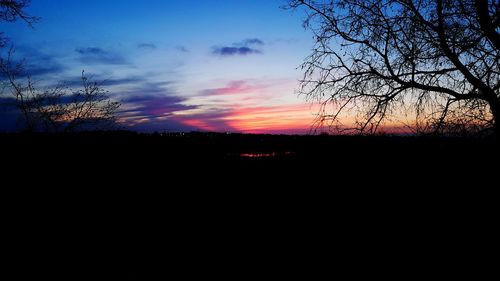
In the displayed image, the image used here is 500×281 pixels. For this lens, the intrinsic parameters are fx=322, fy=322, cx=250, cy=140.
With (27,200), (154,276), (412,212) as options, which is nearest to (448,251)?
(412,212)

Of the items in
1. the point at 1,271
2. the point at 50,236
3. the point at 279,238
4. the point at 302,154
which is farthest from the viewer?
the point at 302,154

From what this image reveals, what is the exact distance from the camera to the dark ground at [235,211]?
3440 mm

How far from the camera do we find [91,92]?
15625 millimetres

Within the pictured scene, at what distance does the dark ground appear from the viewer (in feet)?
11.3

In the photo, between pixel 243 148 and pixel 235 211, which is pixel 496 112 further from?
pixel 235 211

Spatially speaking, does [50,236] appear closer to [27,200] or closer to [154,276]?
[27,200]

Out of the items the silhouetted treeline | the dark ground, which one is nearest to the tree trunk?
the silhouetted treeline

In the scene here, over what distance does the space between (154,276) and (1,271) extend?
1.49 m

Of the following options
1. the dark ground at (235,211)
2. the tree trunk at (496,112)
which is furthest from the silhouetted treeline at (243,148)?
the tree trunk at (496,112)

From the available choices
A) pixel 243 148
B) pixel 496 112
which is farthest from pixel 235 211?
pixel 496 112

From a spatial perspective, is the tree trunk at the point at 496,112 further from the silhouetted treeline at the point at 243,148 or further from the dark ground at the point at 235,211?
the dark ground at the point at 235,211

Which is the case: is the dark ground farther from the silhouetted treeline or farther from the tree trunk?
the tree trunk

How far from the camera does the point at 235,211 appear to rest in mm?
4277

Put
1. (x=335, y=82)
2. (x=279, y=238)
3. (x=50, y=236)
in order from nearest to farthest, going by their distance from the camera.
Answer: (x=50, y=236) → (x=279, y=238) → (x=335, y=82)
